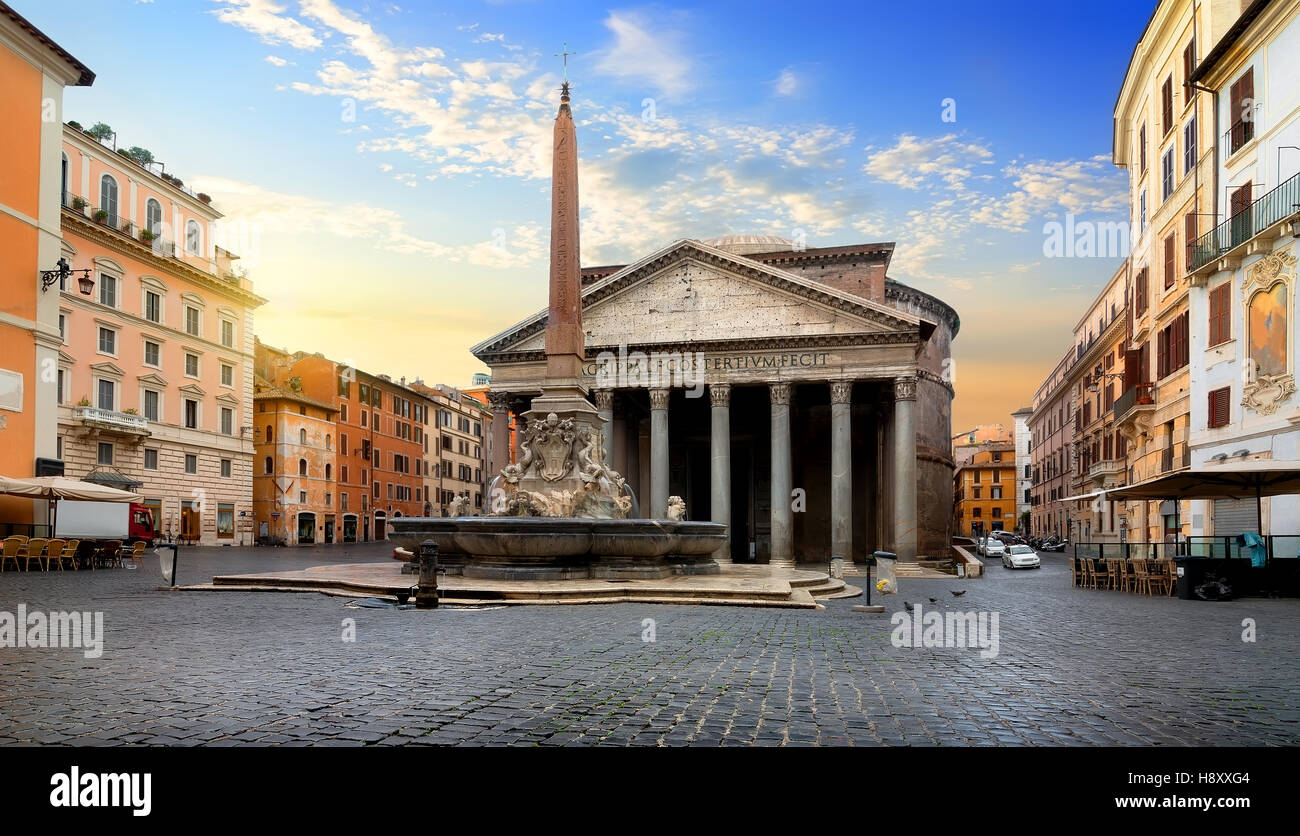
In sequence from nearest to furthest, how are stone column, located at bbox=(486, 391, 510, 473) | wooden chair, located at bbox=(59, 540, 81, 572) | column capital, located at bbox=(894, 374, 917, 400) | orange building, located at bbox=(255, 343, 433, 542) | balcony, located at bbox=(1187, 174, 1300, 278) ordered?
balcony, located at bbox=(1187, 174, 1300, 278) < wooden chair, located at bbox=(59, 540, 81, 572) < column capital, located at bbox=(894, 374, 917, 400) < stone column, located at bbox=(486, 391, 510, 473) < orange building, located at bbox=(255, 343, 433, 542)

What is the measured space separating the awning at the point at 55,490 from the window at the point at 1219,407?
88.3 ft

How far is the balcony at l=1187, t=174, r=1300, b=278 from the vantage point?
20984 mm

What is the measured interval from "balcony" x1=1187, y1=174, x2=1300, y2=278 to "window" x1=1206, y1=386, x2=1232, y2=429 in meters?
3.08

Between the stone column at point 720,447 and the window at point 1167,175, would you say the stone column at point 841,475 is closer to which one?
the stone column at point 720,447

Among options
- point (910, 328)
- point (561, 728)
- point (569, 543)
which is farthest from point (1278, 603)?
point (910, 328)

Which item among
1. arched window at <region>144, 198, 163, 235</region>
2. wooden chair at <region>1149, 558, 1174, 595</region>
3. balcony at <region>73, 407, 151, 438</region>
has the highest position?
arched window at <region>144, 198, 163, 235</region>

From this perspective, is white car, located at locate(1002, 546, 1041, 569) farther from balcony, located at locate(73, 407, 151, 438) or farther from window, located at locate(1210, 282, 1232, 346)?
balcony, located at locate(73, 407, 151, 438)

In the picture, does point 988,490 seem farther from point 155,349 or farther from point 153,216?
point 153,216

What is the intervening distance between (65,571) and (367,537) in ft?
138

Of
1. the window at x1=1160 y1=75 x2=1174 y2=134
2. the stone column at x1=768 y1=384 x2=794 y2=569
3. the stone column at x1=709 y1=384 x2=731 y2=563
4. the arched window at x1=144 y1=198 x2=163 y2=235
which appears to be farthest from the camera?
the arched window at x1=144 y1=198 x2=163 y2=235

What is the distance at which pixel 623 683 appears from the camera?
658 cm

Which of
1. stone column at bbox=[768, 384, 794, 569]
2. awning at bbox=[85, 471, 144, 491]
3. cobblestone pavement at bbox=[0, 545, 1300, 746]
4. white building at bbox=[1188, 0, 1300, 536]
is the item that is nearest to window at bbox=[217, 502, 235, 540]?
awning at bbox=[85, 471, 144, 491]

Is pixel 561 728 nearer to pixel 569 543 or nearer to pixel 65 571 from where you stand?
pixel 569 543

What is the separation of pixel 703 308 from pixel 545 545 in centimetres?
2268
